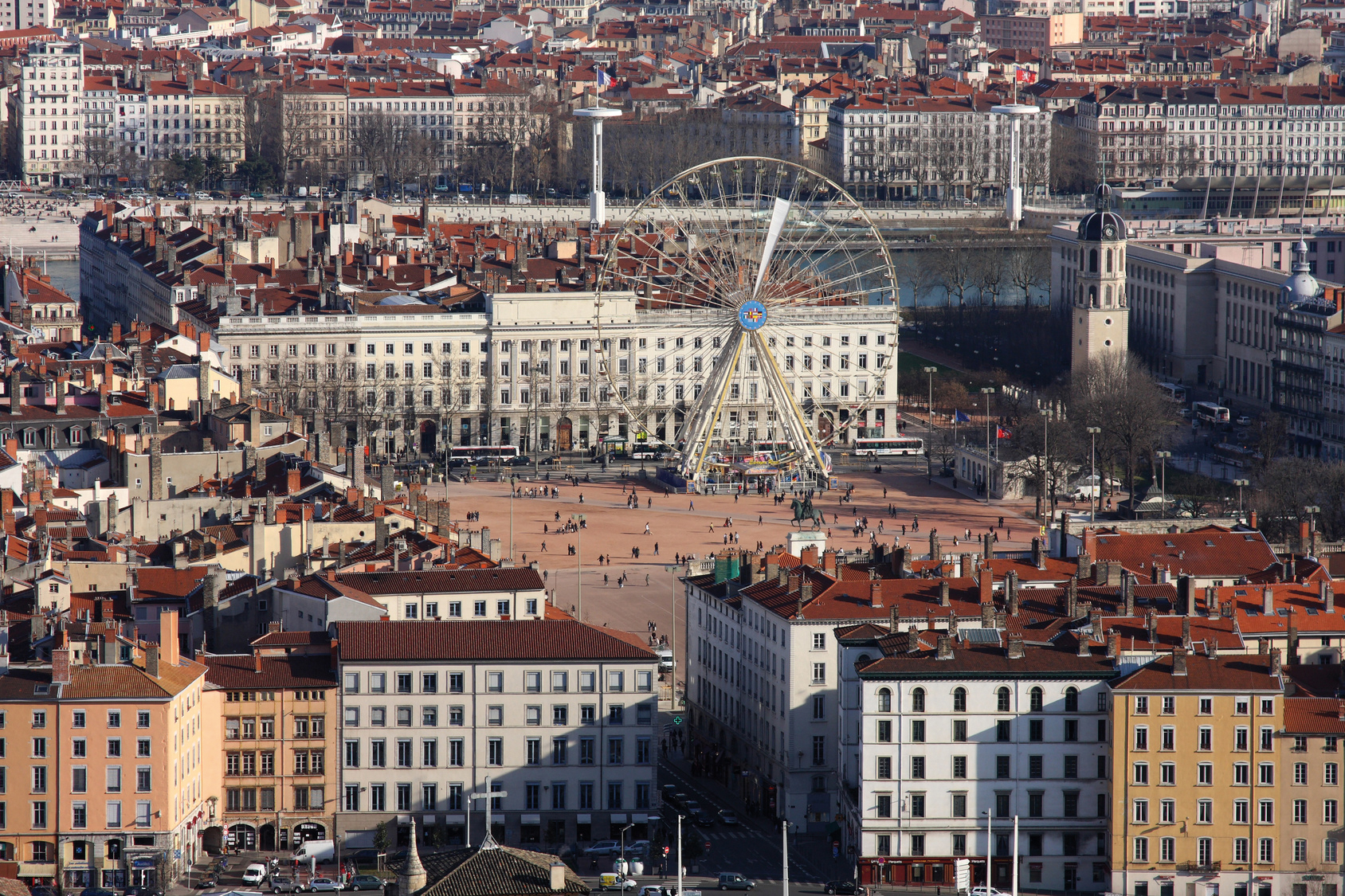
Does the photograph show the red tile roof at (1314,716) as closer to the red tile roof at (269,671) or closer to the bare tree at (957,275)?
the red tile roof at (269,671)

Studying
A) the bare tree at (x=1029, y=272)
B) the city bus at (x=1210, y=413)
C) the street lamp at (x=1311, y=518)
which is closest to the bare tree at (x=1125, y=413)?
the city bus at (x=1210, y=413)

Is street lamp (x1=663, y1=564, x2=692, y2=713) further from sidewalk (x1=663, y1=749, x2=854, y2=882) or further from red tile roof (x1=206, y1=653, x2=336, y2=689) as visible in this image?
red tile roof (x1=206, y1=653, x2=336, y2=689)

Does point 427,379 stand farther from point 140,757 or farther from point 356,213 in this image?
point 140,757

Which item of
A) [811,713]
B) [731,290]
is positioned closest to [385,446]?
[731,290]

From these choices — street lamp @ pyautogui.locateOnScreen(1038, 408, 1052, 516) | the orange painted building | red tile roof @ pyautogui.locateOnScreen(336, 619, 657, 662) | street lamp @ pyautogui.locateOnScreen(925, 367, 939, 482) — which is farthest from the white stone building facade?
street lamp @ pyautogui.locateOnScreen(925, 367, 939, 482)

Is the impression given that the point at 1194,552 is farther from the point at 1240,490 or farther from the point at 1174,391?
the point at 1174,391

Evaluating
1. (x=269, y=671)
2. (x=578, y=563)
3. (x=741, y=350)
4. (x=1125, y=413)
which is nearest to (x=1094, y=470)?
(x=1125, y=413)
